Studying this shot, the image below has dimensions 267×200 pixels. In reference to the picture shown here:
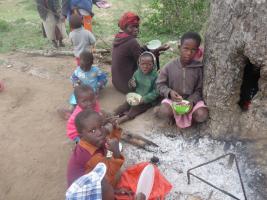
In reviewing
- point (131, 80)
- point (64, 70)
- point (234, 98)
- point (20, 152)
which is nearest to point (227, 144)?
point (234, 98)

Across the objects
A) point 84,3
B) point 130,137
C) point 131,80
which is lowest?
point 130,137

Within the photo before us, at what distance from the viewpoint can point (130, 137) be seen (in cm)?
409

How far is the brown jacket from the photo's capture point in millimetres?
4066

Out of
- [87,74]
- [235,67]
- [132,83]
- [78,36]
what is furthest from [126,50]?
[235,67]

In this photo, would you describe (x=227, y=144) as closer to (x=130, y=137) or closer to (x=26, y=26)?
(x=130, y=137)

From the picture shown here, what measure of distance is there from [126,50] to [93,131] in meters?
2.29

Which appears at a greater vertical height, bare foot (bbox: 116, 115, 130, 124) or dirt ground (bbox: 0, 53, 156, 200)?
bare foot (bbox: 116, 115, 130, 124)

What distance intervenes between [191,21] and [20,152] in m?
4.68

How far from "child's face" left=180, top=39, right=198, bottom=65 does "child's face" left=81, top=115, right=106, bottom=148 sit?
1430mm

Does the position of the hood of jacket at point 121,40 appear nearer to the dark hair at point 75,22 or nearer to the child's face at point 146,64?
the child's face at point 146,64

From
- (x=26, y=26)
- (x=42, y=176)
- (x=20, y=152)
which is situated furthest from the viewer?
(x=26, y=26)

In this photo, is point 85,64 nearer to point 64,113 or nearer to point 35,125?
point 64,113

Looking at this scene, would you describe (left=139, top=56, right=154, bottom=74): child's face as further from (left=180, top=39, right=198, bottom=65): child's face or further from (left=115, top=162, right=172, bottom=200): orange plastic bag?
(left=115, top=162, right=172, bottom=200): orange plastic bag

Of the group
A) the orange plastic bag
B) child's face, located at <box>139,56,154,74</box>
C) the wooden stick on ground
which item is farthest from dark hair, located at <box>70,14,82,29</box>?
the orange plastic bag
